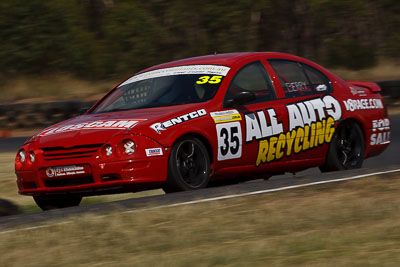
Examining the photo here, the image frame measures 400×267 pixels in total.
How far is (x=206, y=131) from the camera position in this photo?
302 inches

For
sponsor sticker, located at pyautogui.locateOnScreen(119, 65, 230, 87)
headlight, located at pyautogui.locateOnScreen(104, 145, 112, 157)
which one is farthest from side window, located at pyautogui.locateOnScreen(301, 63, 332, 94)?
headlight, located at pyautogui.locateOnScreen(104, 145, 112, 157)

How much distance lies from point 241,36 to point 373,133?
1765 centimetres

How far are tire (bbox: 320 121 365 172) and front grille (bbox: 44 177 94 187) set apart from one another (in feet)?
9.21

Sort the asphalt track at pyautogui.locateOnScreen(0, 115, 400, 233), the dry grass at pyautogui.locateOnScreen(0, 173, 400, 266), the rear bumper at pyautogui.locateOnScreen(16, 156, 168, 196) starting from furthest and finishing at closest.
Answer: the rear bumper at pyautogui.locateOnScreen(16, 156, 168, 196), the asphalt track at pyautogui.locateOnScreen(0, 115, 400, 233), the dry grass at pyautogui.locateOnScreen(0, 173, 400, 266)

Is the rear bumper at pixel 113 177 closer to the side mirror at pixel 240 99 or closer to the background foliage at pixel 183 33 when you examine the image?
the side mirror at pixel 240 99

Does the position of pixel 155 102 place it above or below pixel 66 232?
above

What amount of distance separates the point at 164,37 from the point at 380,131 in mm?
18161

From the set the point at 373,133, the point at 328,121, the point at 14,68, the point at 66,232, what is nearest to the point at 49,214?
the point at 66,232

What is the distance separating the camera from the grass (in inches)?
358

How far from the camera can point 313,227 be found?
550 cm

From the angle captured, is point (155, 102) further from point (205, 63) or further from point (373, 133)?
point (373, 133)

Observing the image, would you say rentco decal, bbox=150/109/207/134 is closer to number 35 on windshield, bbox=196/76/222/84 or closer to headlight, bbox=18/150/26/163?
number 35 on windshield, bbox=196/76/222/84

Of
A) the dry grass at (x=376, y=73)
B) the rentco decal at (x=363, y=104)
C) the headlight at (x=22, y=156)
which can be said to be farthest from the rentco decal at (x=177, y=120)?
the dry grass at (x=376, y=73)

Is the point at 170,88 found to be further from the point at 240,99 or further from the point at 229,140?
the point at 229,140
